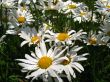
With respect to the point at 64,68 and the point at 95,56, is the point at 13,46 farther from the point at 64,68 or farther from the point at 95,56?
the point at 64,68

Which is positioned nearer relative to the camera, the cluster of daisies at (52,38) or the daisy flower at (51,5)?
the cluster of daisies at (52,38)

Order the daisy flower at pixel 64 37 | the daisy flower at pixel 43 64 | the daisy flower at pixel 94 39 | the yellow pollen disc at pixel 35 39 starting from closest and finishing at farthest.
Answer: the daisy flower at pixel 43 64
the daisy flower at pixel 64 37
the yellow pollen disc at pixel 35 39
the daisy flower at pixel 94 39

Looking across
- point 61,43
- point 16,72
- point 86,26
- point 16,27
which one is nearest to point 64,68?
point 61,43

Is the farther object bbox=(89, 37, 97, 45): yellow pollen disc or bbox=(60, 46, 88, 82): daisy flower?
bbox=(89, 37, 97, 45): yellow pollen disc

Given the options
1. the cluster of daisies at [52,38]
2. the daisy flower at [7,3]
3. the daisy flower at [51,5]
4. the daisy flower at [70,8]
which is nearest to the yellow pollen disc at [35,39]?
the cluster of daisies at [52,38]

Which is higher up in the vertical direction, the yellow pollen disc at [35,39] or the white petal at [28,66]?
the white petal at [28,66]

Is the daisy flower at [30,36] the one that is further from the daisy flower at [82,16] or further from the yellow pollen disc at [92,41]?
the daisy flower at [82,16]

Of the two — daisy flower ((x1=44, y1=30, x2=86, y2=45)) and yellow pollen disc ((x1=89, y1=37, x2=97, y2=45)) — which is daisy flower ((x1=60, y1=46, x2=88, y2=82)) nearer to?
daisy flower ((x1=44, y1=30, x2=86, y2=45))

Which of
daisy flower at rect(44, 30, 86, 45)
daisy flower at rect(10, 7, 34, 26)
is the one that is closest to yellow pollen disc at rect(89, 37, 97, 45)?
daisy flower at rect(44, 30, 86, 45)
